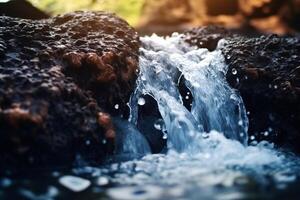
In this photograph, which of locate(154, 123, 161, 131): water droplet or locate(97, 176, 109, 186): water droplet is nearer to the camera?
locate(97, 176, 109, 186): water droplet

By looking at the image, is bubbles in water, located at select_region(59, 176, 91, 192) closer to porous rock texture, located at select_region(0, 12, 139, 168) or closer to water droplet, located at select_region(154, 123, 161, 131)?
porous rock texture, located at select_region(0, 12, 139, 168)

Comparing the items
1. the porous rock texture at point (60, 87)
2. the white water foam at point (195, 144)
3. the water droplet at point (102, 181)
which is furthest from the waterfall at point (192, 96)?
the water droplet at point (102, 181)

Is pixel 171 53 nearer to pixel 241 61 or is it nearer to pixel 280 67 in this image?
pixel 241 61

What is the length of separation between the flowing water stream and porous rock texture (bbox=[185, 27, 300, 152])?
156 mm

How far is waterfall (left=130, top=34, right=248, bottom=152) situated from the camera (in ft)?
18.2

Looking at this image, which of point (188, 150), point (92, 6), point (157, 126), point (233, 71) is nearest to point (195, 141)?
point (188, 150)

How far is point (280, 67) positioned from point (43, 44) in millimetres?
3088

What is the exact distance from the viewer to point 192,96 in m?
6.04

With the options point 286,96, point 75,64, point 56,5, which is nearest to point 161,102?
point 75,64

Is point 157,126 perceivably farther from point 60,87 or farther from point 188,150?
point 60,87

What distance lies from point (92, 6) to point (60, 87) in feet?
20.6

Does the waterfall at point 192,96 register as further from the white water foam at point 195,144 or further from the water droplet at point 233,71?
the water droplet at point 233,71

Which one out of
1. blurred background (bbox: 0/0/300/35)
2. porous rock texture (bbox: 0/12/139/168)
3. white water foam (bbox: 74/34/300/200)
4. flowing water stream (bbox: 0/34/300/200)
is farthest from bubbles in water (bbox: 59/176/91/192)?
blurred background (bbox: 0/0/300/35)

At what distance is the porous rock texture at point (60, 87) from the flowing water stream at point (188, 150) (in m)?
0.28
